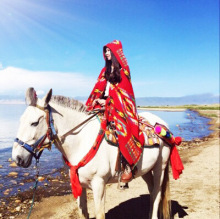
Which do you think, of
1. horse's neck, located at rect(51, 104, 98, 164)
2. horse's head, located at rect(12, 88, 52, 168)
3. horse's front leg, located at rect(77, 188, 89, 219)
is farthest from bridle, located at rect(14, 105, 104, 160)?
horse's front leg, located at rect(77, 188, 89, 219)

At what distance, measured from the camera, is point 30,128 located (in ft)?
→ 8.69

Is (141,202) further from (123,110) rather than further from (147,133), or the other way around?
(123,110)

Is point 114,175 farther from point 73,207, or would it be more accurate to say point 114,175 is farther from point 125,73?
point 73,207

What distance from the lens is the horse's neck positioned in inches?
119

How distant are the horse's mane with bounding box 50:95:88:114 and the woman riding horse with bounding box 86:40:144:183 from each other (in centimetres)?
28

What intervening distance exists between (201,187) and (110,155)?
18.9ft

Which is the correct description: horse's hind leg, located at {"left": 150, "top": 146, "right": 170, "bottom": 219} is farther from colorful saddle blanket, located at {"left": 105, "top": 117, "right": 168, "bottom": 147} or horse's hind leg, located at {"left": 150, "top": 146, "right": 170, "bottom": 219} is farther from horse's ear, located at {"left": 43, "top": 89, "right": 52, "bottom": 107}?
horse's ear, located at {"left": 43, "top": 89, "right": 52, "bottom": 107}

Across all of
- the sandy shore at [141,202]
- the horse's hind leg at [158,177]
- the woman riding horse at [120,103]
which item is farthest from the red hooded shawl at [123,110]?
the sandy shore at [141,202]

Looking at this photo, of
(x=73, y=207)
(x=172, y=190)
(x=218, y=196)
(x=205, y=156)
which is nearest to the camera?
(x=73, y=207)

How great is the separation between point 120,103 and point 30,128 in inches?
62.0

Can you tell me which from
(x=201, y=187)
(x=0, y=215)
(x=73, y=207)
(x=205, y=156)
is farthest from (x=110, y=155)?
(x=205, y=156)

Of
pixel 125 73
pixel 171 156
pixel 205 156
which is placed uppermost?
pixel 125 73

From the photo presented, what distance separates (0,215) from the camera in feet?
18.7

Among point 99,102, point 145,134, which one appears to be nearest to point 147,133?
point 145,134
